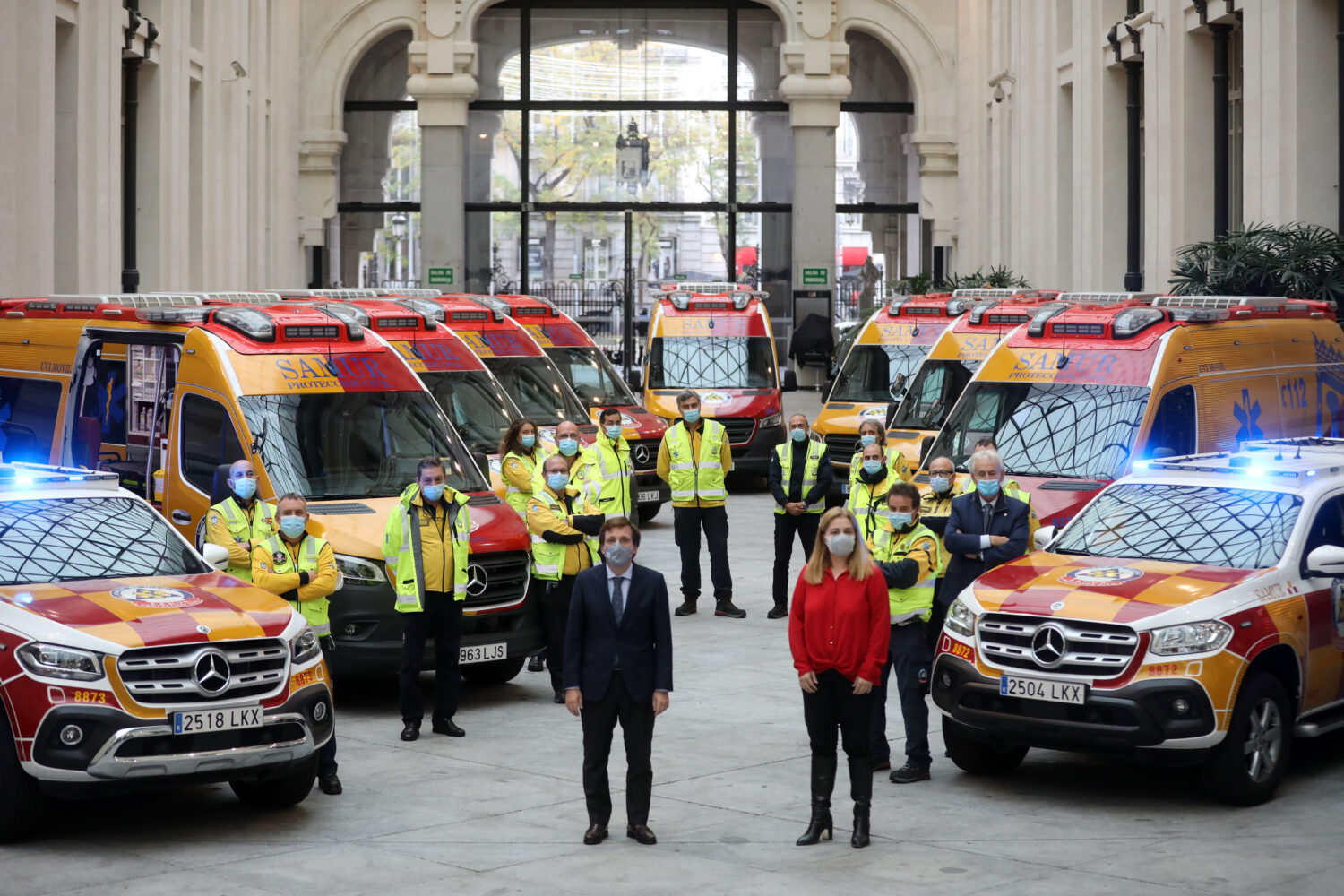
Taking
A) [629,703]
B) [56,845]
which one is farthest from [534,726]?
[56,845]

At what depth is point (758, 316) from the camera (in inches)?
→ 1038

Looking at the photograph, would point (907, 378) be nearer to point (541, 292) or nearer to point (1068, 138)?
point (1068, 138)

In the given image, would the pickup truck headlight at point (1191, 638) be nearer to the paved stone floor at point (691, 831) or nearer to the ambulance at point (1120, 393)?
the paved stone floor at point (691, 831)

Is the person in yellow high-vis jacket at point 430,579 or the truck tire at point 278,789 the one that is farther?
the person in yellow high-vis jacket at point 430,579

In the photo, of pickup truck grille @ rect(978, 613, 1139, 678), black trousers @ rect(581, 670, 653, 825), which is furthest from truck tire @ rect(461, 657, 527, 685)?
pickup truck grille @ rect(978, 613, 1139, 678)

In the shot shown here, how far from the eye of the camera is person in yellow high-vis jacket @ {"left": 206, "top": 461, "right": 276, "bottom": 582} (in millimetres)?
10758

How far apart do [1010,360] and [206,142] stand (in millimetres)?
22448

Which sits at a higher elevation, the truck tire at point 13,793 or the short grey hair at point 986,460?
the short grey hair at point 986,460

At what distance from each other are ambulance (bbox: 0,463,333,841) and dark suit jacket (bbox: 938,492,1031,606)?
3.98m

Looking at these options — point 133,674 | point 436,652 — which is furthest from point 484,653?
point 133,674

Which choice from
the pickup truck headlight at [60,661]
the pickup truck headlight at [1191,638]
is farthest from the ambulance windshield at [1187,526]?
the pickup truck headlight at [60,661]

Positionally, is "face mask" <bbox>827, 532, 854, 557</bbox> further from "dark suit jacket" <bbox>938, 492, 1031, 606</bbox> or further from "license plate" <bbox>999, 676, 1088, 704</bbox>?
Answer: "dark suit jacket" <bbox>938, 492, 1031, 606</bbox>

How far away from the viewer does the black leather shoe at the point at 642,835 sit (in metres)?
8.66

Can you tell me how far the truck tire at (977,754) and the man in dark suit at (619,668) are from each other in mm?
2085
